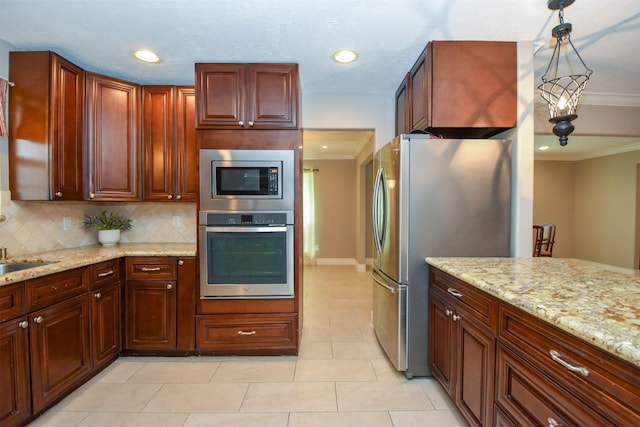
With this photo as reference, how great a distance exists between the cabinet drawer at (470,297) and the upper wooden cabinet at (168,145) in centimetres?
210

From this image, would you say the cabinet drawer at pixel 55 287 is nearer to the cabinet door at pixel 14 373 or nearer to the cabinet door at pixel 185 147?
the cabinet door at pixel 14 373

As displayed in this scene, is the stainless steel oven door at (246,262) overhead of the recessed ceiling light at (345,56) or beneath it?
beneath

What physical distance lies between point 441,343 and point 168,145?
8.68ft

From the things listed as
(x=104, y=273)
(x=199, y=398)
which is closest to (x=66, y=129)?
(x=104, y=273)

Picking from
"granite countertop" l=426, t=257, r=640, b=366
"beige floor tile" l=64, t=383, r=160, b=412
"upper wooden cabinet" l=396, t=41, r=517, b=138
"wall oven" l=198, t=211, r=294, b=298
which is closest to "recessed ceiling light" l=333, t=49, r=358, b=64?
"upper wooden cabinet" l=396, t=41, r=517, b=138

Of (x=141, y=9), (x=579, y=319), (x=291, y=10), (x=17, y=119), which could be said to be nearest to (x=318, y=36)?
(x=291, y=10)

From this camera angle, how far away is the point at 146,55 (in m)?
2.24

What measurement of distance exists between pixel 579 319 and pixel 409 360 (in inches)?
53.9

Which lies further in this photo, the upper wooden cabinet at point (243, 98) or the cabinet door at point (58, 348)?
the upper wooden cabinet at point (243, 98)

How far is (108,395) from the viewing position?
1.92 m

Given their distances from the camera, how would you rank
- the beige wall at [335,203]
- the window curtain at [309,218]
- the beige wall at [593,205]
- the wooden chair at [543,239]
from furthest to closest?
the beige wall at [335,203]
the window curtain at [309,218]
the beige wall at [593,205]
the wooden chair at [543,239]

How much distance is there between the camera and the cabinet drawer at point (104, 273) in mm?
2070

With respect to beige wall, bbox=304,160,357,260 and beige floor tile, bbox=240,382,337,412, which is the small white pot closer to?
Answer: beige floor tile, bbox=240,382,337,412

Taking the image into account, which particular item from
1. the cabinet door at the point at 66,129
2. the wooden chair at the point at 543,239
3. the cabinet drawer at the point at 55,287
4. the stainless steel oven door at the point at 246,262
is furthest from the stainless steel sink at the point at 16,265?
the wooden chair at the point at 543,239
